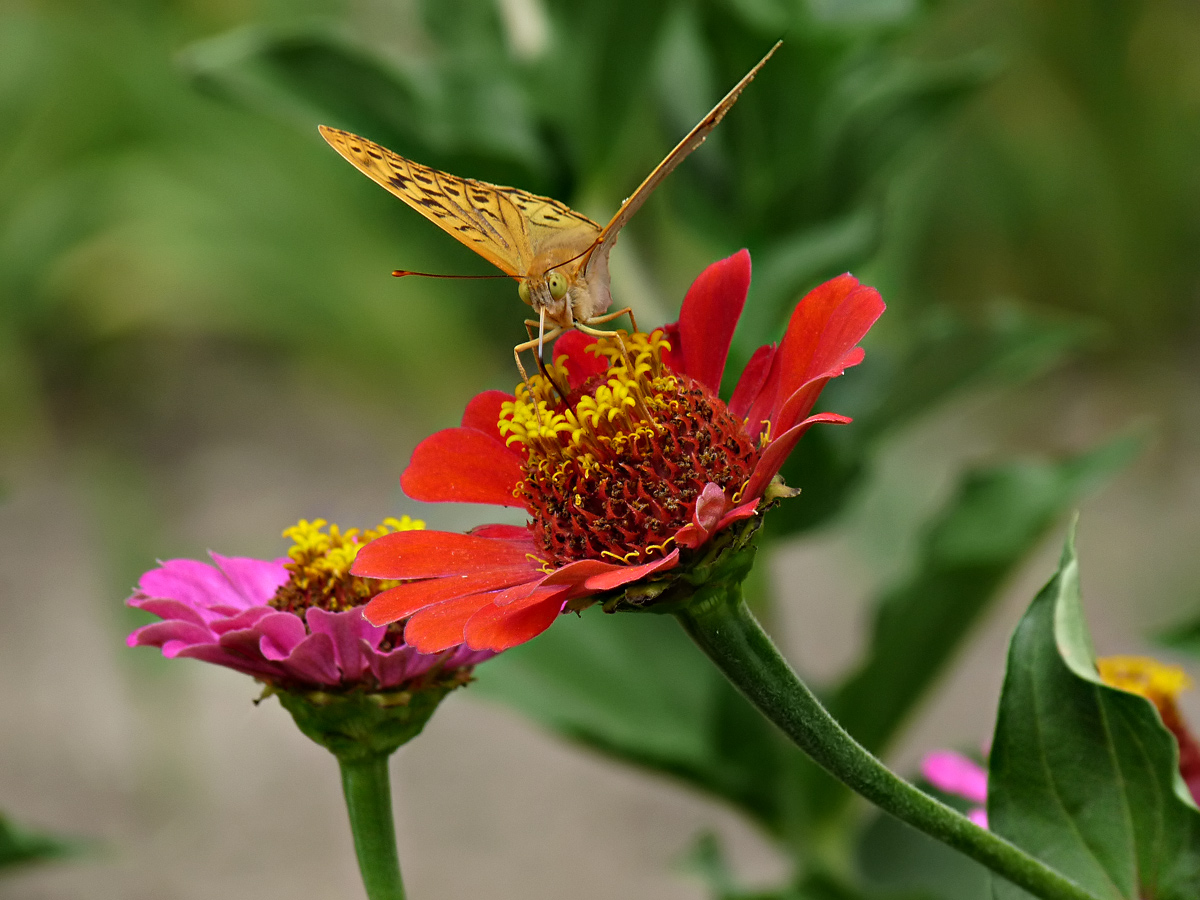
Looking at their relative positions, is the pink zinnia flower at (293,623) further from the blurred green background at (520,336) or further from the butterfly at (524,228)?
the blurred green background at (520,336)

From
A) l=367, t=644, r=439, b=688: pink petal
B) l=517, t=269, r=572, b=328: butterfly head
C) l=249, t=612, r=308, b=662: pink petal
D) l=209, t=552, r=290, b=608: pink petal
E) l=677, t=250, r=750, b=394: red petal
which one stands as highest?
l=517, t=269, r=572, b=328: butterfly head

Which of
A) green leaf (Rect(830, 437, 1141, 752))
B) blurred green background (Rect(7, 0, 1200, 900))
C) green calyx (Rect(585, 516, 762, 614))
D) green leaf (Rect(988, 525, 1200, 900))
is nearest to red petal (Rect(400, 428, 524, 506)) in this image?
green calyx (Rect(585, 516, 762, 614))

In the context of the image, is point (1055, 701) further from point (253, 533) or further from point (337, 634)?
point (253, 533)

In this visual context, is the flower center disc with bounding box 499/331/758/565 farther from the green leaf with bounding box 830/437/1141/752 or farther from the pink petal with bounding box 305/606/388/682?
the green leaf with bounding box 830/437/1141/752

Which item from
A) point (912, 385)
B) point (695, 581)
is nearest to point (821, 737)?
point (695, 581)

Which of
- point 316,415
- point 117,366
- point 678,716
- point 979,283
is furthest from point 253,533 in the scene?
point 678,716

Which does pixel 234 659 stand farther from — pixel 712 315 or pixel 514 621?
pixel 712 315

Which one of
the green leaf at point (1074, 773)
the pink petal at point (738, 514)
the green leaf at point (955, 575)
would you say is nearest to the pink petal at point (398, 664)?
the pink petal at point (738, 514)
